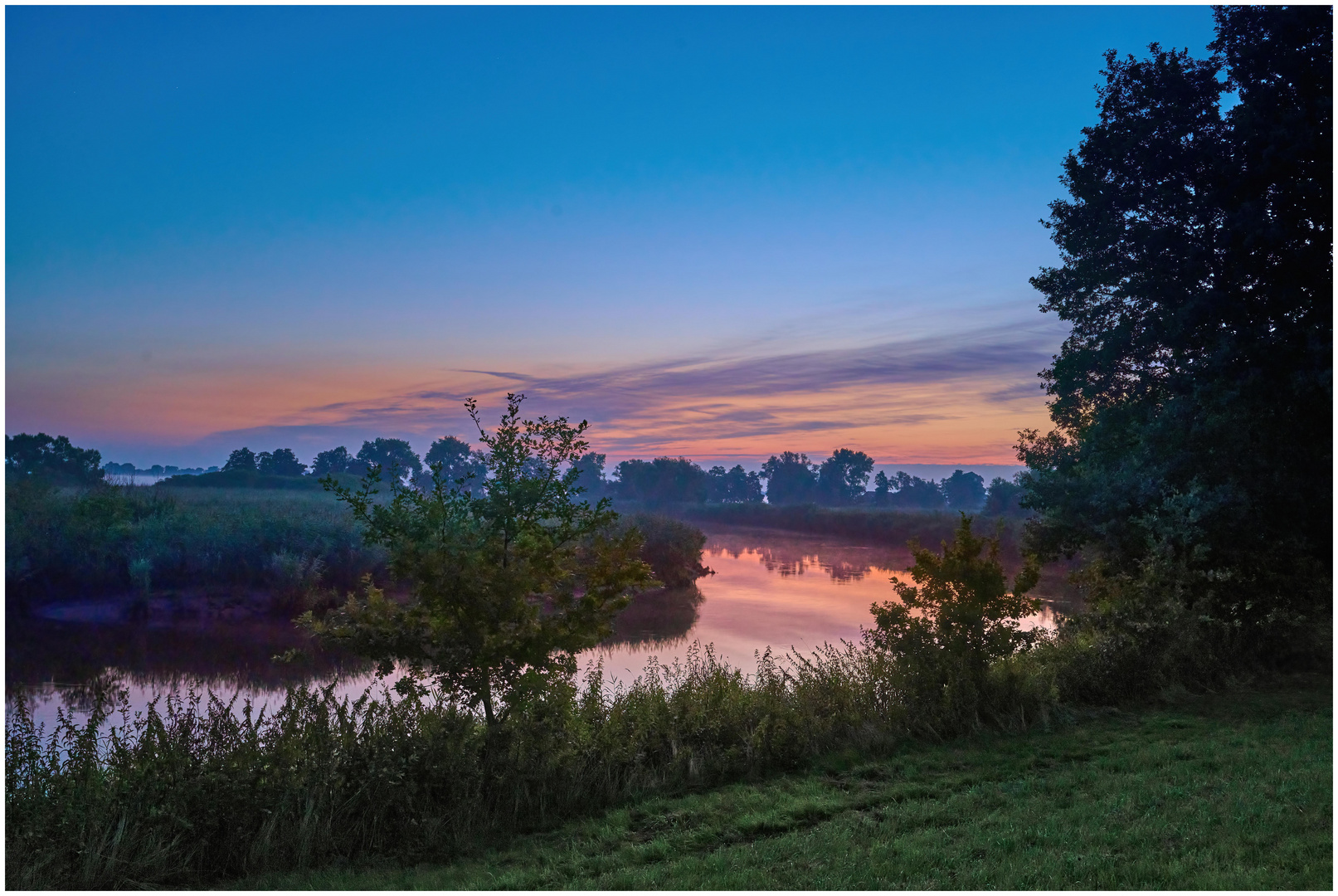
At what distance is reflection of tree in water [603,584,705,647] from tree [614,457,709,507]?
68539 mm

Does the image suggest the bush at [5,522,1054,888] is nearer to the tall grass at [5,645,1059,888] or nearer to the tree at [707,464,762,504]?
the tall grass at [5,645,1059,888]

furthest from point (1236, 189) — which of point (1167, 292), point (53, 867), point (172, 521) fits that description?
point (172, 521)

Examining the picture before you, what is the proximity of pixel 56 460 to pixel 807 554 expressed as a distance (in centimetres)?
3745

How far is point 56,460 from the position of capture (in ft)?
115

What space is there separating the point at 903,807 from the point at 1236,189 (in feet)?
39.1

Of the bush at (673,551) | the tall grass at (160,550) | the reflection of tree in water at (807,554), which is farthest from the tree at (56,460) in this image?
the reflection of tree in water at (807,554)

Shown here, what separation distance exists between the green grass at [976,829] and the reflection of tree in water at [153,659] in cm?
846

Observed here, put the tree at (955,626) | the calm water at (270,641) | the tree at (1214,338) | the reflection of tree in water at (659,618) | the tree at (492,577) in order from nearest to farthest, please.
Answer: the tree at (492,577)
the tree at (955,626)
the tree at (1214,338)
the calm water at (270,641)
the reflection of tree in water at (659,618)

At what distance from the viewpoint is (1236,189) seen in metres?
13.5

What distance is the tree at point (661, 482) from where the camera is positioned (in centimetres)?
9938

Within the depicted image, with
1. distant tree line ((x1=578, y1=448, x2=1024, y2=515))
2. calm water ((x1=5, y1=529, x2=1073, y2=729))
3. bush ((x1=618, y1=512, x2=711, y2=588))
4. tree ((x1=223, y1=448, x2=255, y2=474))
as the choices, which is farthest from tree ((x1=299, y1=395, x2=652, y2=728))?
distant tree line ((x1=578, y1=448, x2=1024, y2=515))

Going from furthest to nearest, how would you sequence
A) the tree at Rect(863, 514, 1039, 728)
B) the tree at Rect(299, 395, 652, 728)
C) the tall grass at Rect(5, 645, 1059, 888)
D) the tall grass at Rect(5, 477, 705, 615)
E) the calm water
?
the tall grass at Rect(5, 477, 705, 615), the calm water, the tree at Rect(863, 514, 1039, 728), the tree at Rect(299, 395, 652, 728), the tall grass at Rect(5, 645, 1059, 888)

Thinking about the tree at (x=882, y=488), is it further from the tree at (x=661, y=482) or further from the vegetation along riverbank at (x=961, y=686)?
the vegetation along riverbank at (x=961, y=686)

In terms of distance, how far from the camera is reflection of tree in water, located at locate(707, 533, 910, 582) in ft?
125
